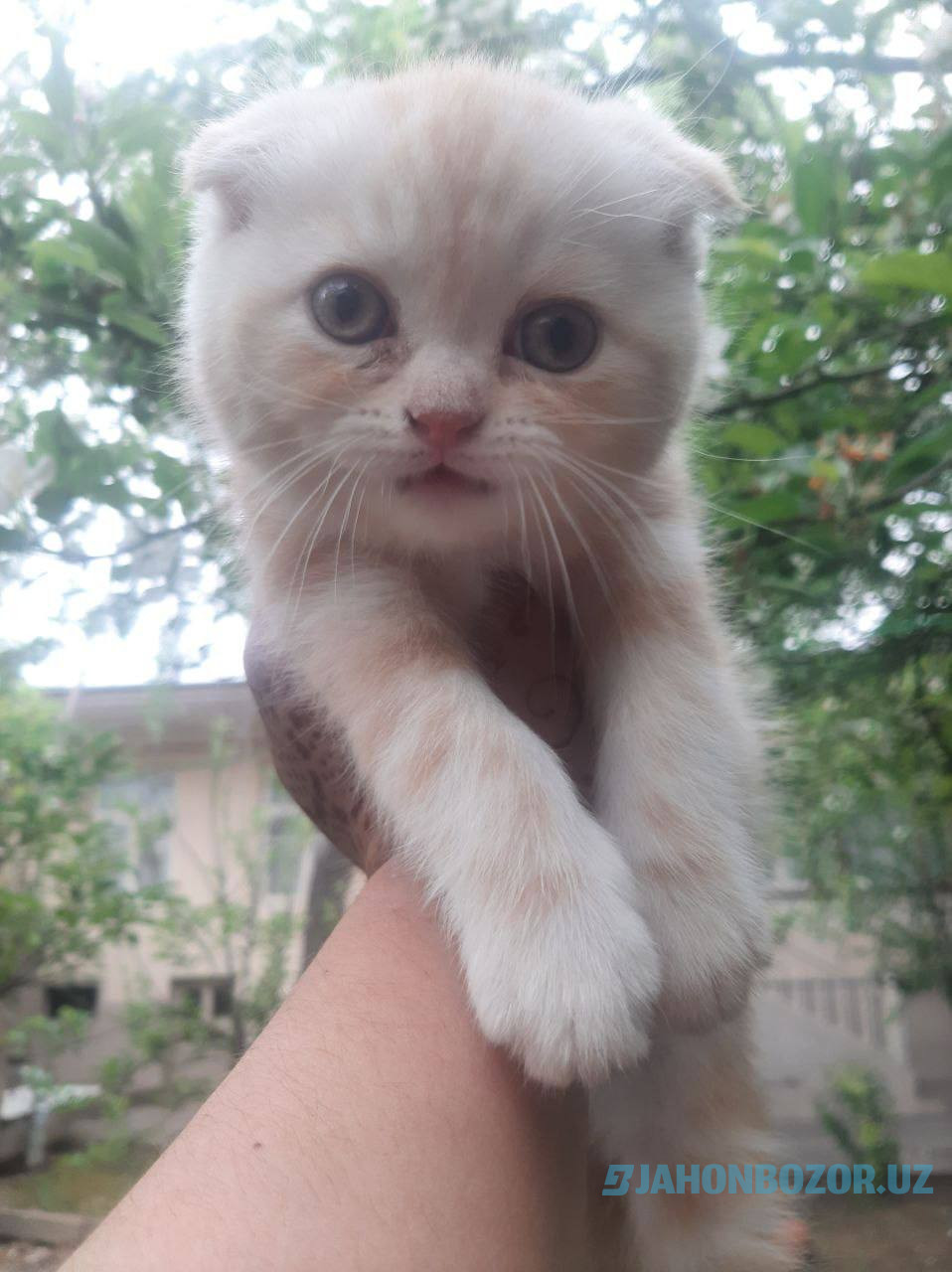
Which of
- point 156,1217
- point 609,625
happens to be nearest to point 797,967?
point 609,625

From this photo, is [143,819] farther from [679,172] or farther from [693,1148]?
[679,172]

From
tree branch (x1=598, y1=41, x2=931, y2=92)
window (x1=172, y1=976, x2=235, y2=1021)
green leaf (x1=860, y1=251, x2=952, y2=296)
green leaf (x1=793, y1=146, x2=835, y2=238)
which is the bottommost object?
window (x1=172, y1=976, x2=235, y2=1021)

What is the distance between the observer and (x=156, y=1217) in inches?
24.6

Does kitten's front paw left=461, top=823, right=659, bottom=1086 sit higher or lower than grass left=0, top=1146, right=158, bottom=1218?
higher

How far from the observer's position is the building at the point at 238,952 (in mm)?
2111

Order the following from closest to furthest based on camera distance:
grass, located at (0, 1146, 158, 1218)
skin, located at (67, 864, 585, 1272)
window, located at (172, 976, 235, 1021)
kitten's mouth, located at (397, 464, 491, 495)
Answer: skin, located at (67, 864, 585, 1272), kitten's mouth, located at (397, 464, 491, 495), grass, located at (0, 1146, 158, 1218), window, located at (172, 976, 235, 1021)

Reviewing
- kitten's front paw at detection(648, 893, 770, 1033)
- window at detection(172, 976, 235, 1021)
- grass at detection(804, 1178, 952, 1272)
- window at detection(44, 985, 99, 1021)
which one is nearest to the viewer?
kitten's front paw at detection(648, 893, 770, 1033)

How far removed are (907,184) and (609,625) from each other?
91 centimetres

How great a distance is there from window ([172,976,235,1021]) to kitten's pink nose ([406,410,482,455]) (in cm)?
196

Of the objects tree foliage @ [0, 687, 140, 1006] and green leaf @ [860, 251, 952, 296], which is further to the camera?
tree foliage @ [0, 687, 140, 1006]

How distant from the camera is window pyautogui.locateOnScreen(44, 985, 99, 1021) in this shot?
7.37 ft

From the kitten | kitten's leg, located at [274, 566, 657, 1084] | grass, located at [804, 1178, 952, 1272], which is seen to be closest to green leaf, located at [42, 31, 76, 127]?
the kitten

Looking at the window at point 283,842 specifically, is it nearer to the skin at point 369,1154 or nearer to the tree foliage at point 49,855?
the tree foliage at point 49,855

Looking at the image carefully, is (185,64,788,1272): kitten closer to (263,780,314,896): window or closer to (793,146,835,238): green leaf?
(793,146,835,238): green leaf
